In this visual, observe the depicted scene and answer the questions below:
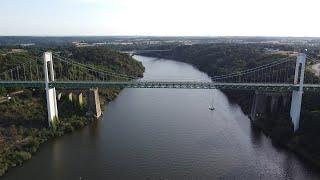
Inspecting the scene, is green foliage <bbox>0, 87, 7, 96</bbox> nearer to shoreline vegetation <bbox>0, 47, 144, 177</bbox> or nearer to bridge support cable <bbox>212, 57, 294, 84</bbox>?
shoreline vegetation <bbox>0, 47, 144, 177</bbox>

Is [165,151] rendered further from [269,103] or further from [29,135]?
[269,103]

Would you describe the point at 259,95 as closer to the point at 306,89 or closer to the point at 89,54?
the point at 306,89


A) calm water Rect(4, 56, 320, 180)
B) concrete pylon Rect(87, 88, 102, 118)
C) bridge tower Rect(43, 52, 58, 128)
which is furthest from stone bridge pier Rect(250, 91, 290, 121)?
bridge tower Rect(43, 52, 58, 128)

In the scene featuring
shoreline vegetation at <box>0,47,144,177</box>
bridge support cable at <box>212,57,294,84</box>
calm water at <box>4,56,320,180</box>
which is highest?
bridge support cable at <box>212,57,294,84</box>

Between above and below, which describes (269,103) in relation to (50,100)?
below

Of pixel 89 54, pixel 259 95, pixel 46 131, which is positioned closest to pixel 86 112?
pixel 46 131

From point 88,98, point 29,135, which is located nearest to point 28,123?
point 29,135

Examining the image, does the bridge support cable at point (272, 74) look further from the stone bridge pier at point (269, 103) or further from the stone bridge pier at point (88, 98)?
the stone bridge pier at point (88, 98)
